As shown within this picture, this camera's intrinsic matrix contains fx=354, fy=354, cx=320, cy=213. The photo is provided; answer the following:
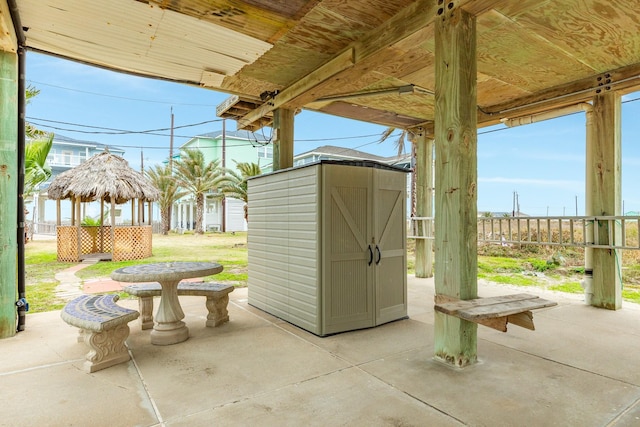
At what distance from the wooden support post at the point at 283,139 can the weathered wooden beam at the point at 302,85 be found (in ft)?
0.51

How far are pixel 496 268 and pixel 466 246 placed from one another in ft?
21.6

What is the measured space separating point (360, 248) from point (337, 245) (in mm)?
301

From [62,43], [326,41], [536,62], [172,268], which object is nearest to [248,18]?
[326,41]

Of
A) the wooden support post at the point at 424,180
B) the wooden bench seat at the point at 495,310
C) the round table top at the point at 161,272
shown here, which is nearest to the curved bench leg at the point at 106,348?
the round table top at the point at 161,272

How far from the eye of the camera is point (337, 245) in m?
3.86

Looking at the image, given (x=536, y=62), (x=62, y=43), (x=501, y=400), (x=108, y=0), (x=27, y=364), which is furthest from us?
(x=536, y=62)

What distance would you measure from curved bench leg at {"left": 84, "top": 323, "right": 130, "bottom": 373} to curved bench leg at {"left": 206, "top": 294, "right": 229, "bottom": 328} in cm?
106

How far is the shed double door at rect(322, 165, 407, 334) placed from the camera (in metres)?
3.81

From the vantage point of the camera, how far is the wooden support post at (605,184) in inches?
178

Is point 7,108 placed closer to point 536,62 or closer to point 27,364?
point 27,364

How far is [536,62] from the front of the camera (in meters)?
4.04

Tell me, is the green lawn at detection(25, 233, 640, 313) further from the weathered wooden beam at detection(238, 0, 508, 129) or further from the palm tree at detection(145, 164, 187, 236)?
the palm tree at detection(145, 164, 187, 236)

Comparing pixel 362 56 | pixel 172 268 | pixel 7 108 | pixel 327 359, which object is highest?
pixel 362 56

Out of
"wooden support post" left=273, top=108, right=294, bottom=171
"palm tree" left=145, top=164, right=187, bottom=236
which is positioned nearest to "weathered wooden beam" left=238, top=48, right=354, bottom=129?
"wooden support post" left=273, top=108, right=294, bottom=171
